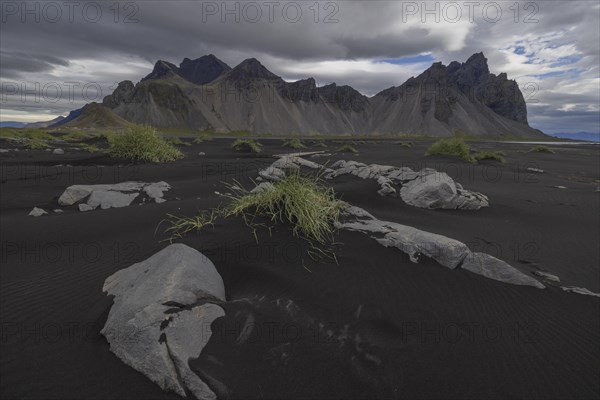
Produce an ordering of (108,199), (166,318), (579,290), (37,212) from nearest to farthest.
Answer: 1. (166,318)
2. (579,290)
3. (37,212)
4. (108,199)

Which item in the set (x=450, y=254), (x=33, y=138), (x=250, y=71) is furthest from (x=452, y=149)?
(x=250, y=71)

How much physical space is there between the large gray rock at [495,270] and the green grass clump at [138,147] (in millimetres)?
11901

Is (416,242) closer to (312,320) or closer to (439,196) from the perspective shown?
(312,320)

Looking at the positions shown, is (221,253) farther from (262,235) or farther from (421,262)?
(421,262)

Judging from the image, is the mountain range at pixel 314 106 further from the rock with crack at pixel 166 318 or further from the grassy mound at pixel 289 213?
the rock with crack at pixel 166 318

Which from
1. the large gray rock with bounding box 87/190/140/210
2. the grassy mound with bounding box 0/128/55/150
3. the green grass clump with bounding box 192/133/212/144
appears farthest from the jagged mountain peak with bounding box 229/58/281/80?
the large gray rock with bounding box 87/190/140/210

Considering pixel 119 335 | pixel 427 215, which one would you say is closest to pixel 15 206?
pixel 119 335

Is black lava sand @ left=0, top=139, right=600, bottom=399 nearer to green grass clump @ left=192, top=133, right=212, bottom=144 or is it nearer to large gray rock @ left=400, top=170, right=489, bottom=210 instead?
large gray rock @ left=400, top=170, right=489, bottom=210

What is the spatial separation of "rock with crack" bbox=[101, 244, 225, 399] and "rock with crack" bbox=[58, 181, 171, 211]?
3.86m

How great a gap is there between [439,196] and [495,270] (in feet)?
10.2

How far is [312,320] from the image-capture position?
2.48 m

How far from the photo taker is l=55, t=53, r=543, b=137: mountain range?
132750 mm

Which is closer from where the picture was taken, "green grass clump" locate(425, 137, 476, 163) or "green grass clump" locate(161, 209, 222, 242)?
"green grass clump" locate(161, 209, 222, 242)

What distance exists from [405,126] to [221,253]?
17538 cm
